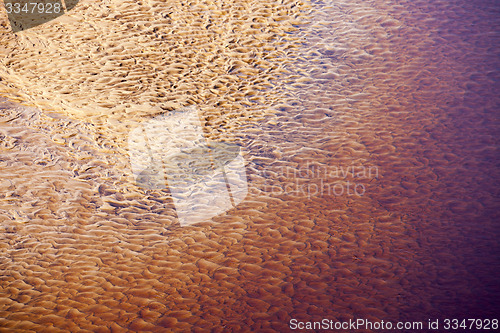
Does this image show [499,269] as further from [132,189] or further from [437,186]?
[132,189]

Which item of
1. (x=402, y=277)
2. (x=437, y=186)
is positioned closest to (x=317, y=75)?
(x=437, y=186)

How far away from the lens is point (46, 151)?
7020 mm

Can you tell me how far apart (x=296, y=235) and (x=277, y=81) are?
14.4 feet

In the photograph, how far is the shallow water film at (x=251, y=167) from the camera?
4332 millimetres

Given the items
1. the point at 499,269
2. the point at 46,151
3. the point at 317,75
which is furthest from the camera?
the point at 317,75

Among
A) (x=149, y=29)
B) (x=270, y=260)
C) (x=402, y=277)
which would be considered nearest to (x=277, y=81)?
(x=149, y=29)

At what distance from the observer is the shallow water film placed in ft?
14.2

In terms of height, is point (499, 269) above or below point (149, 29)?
below

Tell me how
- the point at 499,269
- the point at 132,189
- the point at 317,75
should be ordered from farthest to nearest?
1. the point at 317,75
2. the point at 132,189
3. the point at 499,269

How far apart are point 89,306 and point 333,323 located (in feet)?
8.98

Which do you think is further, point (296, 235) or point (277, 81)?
point (277, 81)

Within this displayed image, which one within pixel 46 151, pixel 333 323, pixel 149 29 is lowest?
pixel 333 323

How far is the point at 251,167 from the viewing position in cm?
664

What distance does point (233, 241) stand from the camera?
5230 millimetres
